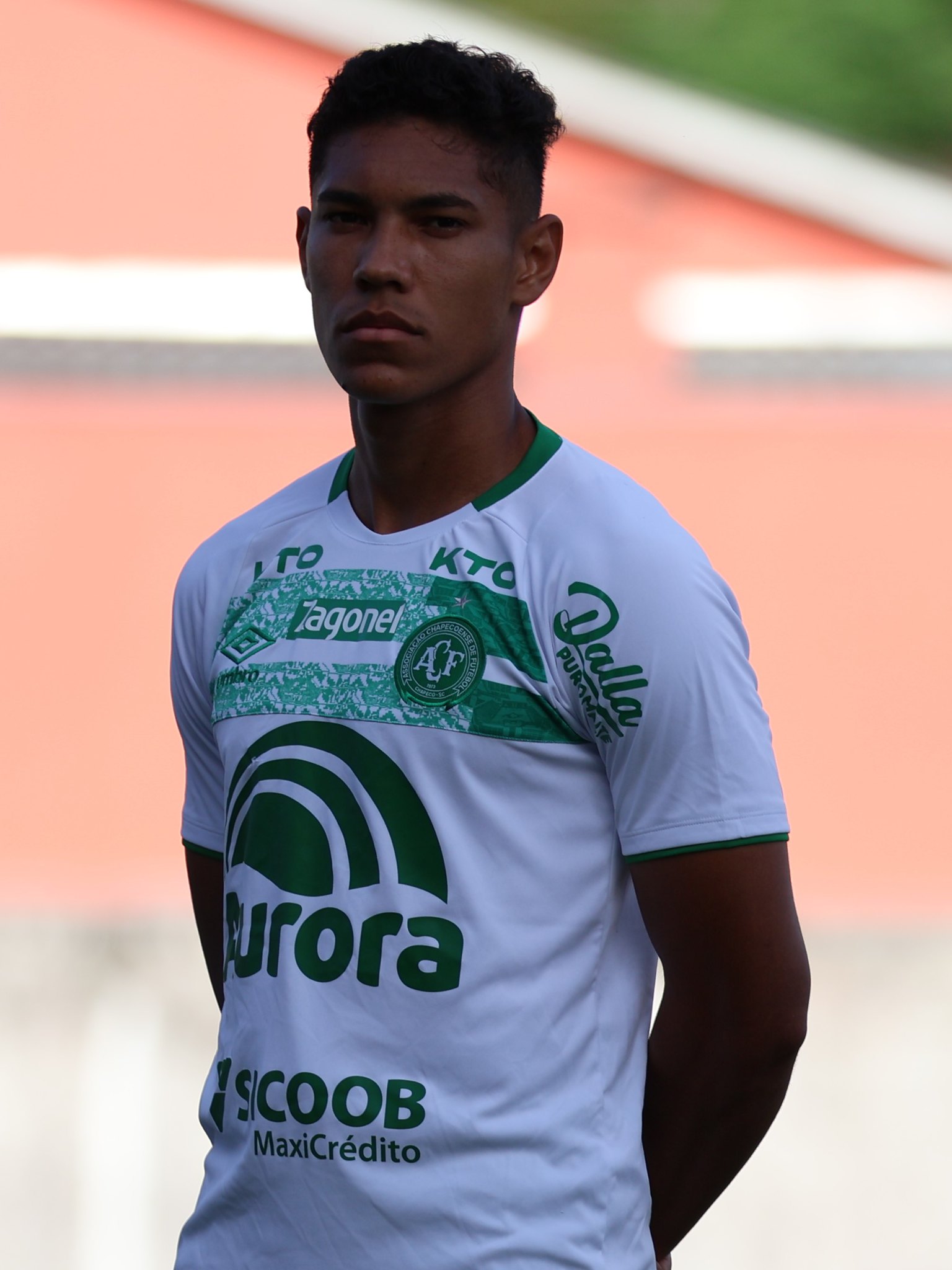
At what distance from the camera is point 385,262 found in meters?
2.14

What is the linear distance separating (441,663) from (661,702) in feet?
0.86

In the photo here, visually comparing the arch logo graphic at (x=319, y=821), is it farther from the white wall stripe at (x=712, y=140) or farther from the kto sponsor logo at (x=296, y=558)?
the white wall stripe at (x=712, y=140)

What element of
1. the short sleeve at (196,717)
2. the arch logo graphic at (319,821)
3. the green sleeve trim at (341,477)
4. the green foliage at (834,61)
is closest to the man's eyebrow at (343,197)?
the green sleeve trim at (341,477)

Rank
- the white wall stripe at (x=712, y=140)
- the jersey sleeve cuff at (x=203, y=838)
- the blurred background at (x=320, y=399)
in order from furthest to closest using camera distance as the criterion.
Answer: the white wall stripe at (x=712, y=140), the blurred background at (x=320, y=399), the jersey sleeve cuff at (x=203, y=838)

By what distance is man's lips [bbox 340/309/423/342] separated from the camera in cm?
214

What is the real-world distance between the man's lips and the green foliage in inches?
A: 449

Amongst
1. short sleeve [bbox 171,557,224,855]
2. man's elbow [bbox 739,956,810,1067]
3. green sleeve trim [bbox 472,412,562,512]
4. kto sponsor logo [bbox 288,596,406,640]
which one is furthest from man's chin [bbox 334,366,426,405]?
man's elbow [bbox 739,956,810,1067]

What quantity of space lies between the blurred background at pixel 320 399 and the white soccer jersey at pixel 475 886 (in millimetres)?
5501

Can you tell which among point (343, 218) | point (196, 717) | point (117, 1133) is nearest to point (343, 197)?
point (343, 218)

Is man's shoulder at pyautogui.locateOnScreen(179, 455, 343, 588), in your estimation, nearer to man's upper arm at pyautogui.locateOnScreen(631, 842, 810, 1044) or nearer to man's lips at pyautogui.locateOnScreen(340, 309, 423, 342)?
man's lips at pyautogui.locateOnScreen(340, 309, 423, 342)

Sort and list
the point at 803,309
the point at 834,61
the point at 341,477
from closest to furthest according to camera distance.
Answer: the point at 341,477, the point at 803,309, the point at 834,61

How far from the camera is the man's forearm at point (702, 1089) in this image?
7.00ft

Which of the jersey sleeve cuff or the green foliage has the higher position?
the green foliage

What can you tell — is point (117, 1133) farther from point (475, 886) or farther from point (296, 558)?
point (475, 886)
